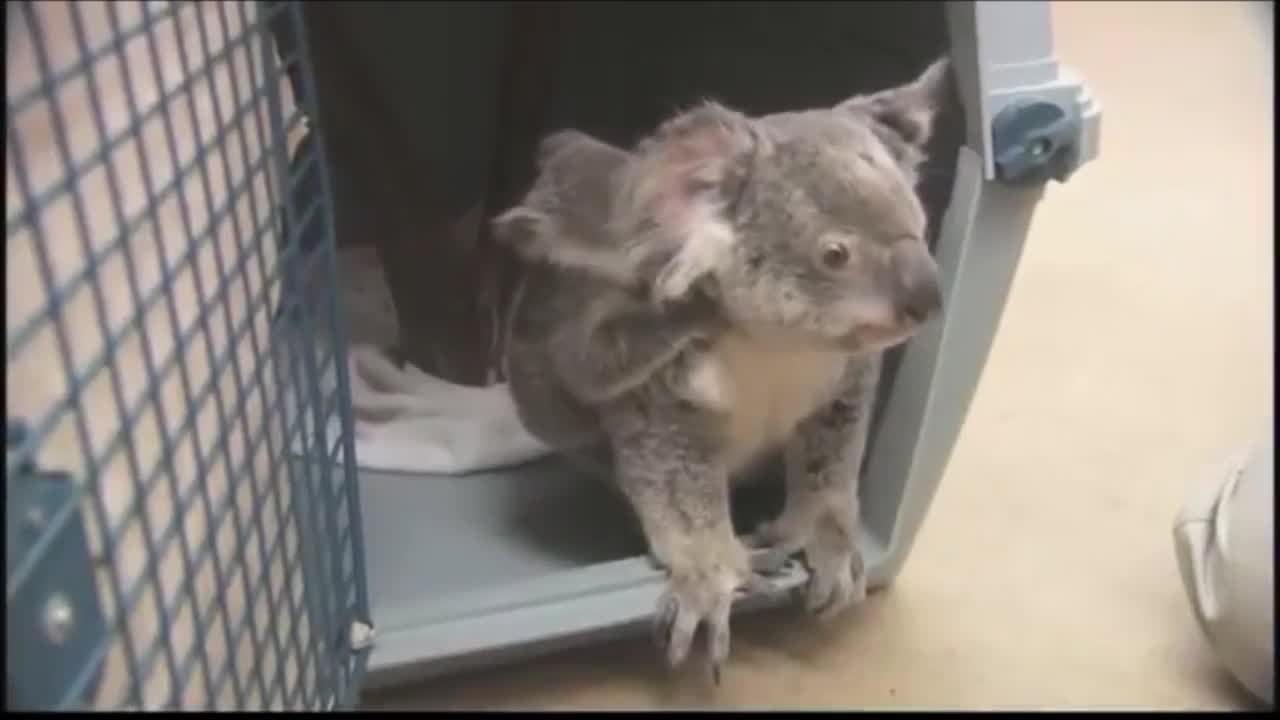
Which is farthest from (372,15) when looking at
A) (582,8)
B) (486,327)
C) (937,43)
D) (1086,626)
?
(1086,626)

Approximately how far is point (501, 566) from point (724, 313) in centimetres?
30

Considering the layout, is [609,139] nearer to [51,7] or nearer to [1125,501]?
[1125,501]

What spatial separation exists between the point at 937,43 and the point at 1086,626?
21.1 inches

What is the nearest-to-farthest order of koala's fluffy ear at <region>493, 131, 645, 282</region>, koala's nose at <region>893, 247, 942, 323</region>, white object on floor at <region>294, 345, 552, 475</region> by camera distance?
koala's nose at <region>893, 247, 942, 323</region>, koala's fluffy ear at <region>493, 131, 645, 282</region>, white object on floor at <region>294, 345, 552, 475</region>

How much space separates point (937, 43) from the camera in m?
1.39

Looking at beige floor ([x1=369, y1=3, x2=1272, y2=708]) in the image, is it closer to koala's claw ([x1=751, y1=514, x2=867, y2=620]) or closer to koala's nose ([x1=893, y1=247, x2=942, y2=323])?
koala's claw ([x1=751, y1=514, x2=867, y2=620])

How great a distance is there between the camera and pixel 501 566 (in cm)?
124

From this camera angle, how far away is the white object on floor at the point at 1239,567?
3.58ft

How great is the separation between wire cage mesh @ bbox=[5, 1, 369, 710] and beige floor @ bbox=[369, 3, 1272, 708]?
0.37m

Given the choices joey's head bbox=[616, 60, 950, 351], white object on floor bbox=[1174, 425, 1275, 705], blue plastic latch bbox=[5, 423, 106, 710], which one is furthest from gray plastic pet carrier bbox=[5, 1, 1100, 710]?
white object on floor bbox=[1174, 425, 1275, 705]

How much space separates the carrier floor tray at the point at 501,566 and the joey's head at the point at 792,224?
249 millimetres

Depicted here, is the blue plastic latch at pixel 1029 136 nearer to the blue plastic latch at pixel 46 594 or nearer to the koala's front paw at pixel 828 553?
the koala's front paw at pixel 828 553

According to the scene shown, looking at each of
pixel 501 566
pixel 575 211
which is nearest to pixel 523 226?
pixel 575 211

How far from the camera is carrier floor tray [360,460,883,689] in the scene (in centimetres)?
113
